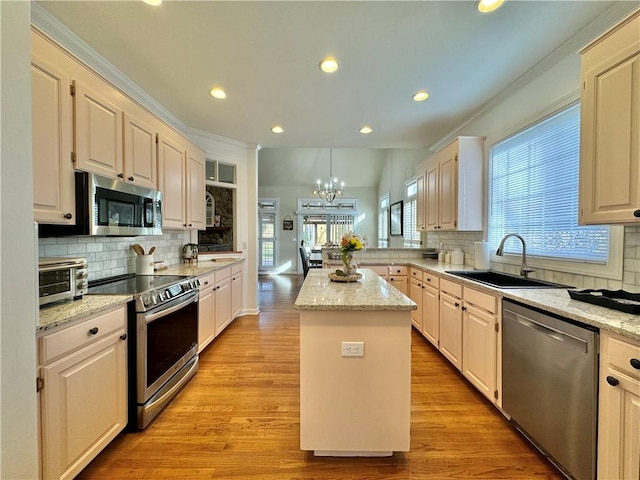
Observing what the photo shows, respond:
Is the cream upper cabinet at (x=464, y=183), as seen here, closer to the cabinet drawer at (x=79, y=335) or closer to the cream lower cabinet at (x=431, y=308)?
the cream lower cabinet at (x=431, y=308)

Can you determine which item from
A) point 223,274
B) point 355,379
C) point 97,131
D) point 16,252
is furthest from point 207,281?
point 16,252

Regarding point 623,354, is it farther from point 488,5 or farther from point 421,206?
point 421,206

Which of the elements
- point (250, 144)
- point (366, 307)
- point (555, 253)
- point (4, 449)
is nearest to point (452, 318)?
point (555, 253)

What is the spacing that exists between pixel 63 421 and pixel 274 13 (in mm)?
2594

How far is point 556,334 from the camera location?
56.3 inches

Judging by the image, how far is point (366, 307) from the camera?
4.84 feet

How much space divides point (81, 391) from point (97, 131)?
161 cm

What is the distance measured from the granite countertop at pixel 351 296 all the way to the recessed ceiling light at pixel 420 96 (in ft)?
6.52

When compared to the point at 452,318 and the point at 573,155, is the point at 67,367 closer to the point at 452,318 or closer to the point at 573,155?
the point at 452,318

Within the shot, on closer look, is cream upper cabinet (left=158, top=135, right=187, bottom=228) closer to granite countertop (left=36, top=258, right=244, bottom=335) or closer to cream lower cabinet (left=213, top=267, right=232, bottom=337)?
cream lower cabinet (left=213, top=267, right=232, bottom=337)

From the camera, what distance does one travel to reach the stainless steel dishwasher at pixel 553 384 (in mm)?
1265

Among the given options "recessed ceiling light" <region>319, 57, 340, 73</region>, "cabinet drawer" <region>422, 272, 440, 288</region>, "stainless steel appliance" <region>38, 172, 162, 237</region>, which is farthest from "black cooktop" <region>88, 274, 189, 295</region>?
"cabinet drawer" <region>422, 272, 440, 288</region>

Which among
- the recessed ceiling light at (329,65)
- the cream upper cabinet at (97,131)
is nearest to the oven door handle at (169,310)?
the cream upper cabinet at (97,131)

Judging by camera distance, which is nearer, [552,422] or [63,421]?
[63,421]
